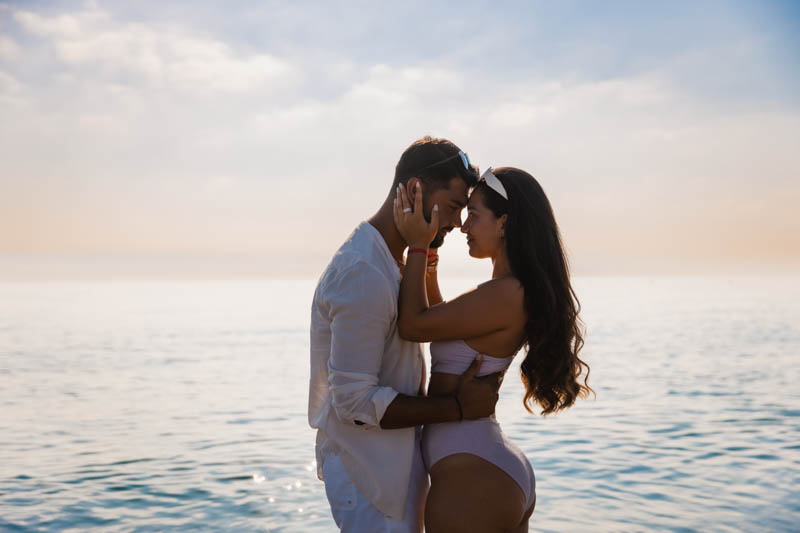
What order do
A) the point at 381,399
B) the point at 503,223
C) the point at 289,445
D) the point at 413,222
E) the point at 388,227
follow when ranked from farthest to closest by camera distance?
the point at 289,445 → the point at 503,223 → the point at 388,227 → the point at 413,222 → the point at 381,399

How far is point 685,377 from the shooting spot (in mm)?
21156

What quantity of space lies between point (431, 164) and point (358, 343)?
906 mm

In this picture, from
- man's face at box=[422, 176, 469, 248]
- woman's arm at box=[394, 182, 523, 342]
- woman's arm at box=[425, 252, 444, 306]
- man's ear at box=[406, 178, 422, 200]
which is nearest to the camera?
woman's arm at box=[394, 182, 523, 342]

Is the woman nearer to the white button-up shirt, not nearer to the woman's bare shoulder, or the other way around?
the woman's bare shoulder

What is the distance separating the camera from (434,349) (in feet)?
11.2

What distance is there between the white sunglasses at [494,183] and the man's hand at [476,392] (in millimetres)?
771

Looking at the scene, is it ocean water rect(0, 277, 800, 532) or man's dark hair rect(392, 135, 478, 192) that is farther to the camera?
ocean water rect(0, 277, 800, 532)

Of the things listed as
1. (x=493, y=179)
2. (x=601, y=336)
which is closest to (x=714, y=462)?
(x=493, y=179)

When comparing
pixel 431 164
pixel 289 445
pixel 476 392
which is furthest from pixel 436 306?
pixel 289 445

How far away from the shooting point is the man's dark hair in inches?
128

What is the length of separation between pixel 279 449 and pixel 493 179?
1012 centimetres

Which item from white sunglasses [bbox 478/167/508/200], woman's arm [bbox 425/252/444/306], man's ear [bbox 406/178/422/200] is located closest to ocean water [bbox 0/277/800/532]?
woman's arm [bbox 425/252/444/306]

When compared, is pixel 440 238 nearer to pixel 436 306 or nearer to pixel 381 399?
pixel 436 306

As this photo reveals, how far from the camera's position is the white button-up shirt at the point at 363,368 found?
289 cm
